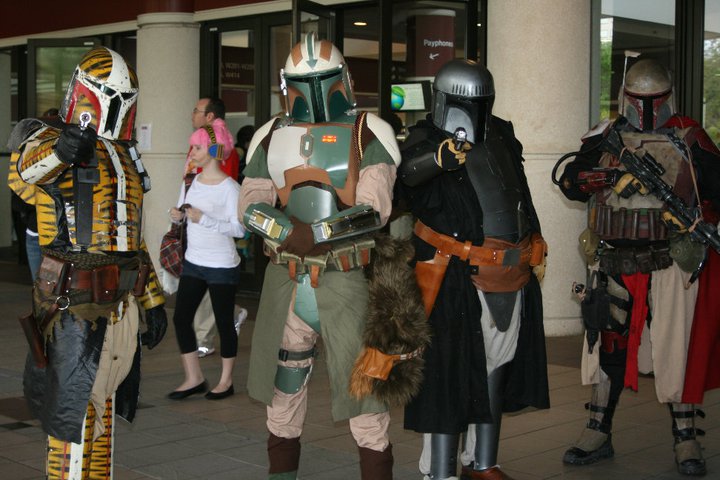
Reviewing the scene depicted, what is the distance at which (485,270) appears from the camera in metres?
4.62

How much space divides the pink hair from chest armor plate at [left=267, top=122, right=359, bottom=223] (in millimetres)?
2635

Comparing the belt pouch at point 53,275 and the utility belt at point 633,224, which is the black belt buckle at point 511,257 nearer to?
the utility belt at point 633,224

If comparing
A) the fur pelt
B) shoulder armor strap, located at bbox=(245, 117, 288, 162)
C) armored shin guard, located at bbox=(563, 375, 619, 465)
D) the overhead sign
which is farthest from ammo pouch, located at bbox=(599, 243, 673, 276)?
the overhead sign

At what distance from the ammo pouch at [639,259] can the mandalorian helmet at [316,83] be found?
1.76 metres

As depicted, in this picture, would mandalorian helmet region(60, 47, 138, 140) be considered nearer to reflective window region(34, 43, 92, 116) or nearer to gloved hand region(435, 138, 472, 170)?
gloved hand region(435, 138, 472, 170)

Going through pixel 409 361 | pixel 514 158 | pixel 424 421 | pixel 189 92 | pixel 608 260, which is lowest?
pixel 424 421

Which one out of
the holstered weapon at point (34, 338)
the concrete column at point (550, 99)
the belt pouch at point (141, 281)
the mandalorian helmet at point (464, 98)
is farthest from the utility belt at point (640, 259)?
the concrete column at point (550, 99)

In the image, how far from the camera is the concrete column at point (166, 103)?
1218cm

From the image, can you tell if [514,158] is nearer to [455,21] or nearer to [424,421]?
[424,421]

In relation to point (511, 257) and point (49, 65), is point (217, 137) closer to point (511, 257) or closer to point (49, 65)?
point (511, 257)

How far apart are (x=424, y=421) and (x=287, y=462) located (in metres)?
0.61

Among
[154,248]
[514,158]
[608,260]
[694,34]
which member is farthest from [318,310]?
[154,248]

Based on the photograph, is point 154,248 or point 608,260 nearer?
point 608,260

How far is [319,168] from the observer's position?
172 inches
